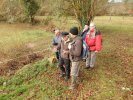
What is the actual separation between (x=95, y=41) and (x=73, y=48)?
177 cm

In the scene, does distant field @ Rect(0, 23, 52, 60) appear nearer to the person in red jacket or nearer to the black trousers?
the black trousers

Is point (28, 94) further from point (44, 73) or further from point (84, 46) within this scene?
point (84, 46)

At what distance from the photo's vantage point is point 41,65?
500 inches

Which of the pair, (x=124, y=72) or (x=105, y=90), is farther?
(x=124, y=72)

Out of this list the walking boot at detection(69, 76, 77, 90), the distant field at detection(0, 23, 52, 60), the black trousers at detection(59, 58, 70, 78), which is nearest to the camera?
the walking boot at detection(69, 76, 77, 90)

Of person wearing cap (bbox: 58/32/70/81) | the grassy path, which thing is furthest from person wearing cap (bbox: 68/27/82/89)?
the grassy path

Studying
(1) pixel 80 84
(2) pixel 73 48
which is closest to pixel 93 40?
(2) pixel 73 48

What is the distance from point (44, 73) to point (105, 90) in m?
3.05

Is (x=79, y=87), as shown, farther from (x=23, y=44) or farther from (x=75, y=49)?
(x=23, y=44)

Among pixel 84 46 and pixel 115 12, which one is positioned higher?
pixel 84 46

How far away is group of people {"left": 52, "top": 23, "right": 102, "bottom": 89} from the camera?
9.84m

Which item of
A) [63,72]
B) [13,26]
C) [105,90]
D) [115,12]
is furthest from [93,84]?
[115,12]

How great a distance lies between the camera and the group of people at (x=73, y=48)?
387 inches

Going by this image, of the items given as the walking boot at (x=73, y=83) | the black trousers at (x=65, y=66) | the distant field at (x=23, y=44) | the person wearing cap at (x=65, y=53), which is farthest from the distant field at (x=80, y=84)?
the distant field at (x=23, y=44)
